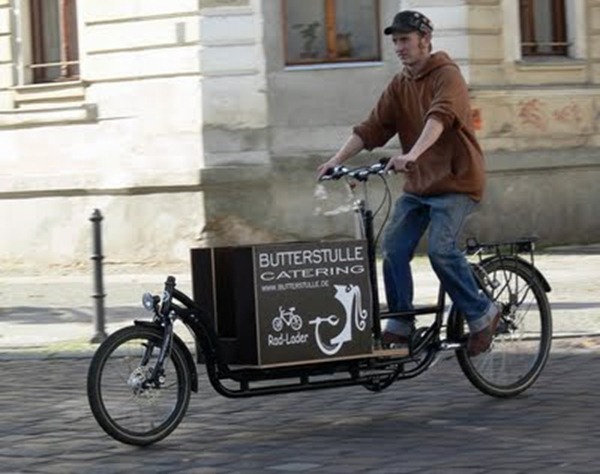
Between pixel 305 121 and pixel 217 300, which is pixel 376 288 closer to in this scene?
pixel 217 300

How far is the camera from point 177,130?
18.3 metres

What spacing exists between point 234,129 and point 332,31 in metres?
1.79

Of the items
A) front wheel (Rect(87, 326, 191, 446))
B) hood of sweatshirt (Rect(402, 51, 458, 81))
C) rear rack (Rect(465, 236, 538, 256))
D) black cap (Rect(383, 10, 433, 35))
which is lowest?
front wheel (Rect(87, 326, 191, 446))

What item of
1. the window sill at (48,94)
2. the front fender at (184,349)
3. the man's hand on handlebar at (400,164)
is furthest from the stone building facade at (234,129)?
the front fender at (184,349)

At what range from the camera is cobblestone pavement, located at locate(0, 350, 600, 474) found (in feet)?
22.0

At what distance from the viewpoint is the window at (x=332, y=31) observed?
1866 centimetres

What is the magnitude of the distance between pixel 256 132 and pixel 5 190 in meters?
3.46

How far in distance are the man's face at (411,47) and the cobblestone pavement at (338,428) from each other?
1.84m

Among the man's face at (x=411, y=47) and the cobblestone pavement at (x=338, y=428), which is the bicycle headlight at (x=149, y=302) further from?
the man's face at (x=411, y=47)

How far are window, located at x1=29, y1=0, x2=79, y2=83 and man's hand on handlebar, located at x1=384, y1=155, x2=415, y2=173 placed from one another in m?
12.4

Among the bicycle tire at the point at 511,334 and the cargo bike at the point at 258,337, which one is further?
the bicycle tire at the point at 511,334

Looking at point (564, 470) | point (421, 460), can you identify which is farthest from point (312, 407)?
point (564, 470)

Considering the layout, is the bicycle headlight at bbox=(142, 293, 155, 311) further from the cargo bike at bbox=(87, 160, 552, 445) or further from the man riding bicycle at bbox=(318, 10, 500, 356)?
the man riding bicycle at bbox=(318, 10, 500, 356)

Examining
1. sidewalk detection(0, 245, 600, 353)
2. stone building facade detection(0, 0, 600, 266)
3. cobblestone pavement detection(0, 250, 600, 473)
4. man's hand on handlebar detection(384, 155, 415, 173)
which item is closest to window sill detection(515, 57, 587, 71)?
stone building facade detection(0, 0, 600, 266)
